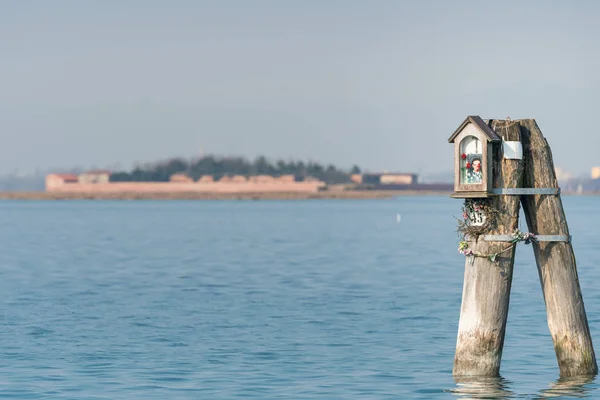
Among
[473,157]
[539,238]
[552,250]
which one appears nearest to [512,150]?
[473,157]

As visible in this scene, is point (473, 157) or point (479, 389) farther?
point (479, 389)

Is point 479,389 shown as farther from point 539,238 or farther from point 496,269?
point 539,238

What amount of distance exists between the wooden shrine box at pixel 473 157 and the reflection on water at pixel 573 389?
327cm

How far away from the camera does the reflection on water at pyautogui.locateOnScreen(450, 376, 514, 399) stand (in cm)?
1631

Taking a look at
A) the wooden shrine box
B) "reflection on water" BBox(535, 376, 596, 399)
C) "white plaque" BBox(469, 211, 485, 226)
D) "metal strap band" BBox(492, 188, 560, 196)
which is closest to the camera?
the wooden shrine box

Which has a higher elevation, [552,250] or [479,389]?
[552,250]

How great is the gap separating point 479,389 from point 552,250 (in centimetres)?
230

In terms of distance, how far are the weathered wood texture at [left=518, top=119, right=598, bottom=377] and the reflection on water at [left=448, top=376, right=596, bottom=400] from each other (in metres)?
0.68

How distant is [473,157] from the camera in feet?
51.8

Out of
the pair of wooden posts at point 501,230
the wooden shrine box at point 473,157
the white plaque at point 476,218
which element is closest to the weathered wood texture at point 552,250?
the pair of wooden posts at point 501,230

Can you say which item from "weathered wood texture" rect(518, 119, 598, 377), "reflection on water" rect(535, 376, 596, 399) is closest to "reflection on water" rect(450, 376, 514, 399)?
"reflection on water" rect(535, 376, 596, 399)

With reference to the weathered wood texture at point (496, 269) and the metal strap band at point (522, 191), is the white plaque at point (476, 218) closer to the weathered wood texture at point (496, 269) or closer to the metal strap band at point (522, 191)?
the weathered wood texture at point (496, 269)

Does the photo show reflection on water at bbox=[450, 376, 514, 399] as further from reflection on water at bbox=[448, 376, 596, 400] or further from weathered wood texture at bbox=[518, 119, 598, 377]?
weathered wood texture at bbox=[518, 119, 598, 377]

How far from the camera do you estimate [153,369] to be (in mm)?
19578
